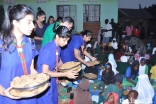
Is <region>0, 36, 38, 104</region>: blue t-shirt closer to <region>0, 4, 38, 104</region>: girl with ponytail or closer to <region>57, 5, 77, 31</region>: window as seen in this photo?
<region>0, 4, 38, 104</region>: girl with ponytail

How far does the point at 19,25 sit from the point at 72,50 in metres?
2.32

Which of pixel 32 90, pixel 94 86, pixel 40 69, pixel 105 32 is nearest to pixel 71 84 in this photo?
pixel 94 86

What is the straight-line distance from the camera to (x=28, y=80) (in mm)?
1576

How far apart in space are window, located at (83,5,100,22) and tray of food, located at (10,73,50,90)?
10.7 m

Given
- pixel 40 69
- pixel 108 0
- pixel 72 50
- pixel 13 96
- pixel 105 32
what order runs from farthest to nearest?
pixel 108 0 → pixel 105 32 → pixel 72 50 → pixel 40 69 → pixel 13 96

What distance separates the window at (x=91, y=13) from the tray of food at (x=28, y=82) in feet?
35.1

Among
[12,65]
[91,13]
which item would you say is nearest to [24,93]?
[12,65]

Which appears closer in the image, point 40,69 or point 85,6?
point 40,69

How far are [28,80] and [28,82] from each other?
0.09 ft

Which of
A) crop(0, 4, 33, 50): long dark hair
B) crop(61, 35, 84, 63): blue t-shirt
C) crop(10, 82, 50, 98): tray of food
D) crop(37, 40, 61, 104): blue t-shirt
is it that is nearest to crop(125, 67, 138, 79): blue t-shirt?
crop(61, 35, 84, 63): blue t-shirt

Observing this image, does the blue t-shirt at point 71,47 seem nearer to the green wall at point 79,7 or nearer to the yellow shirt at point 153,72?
the yellow shirt at point 153,72

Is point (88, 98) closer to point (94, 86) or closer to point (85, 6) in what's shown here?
point (94, 86)

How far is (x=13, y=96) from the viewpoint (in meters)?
1.45

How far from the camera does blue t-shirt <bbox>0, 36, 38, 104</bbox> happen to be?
59.7 inches
